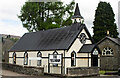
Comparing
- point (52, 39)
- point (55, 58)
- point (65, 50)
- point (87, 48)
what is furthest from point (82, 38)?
point (52, 39)

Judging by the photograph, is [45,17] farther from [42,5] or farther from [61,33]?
[61,33]

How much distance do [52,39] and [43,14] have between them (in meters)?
13.5

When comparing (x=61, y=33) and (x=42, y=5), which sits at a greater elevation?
(x=42, y=5)

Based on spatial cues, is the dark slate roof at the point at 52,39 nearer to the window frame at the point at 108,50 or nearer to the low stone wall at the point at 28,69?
the low stone wall at the point at 28,69

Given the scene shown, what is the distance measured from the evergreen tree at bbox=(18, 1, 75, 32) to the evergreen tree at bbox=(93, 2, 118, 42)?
9907mm

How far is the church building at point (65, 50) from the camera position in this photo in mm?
23125

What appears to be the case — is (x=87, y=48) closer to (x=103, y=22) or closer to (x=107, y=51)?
(x=107, y=51)

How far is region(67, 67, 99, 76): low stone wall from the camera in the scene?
20.5 metres

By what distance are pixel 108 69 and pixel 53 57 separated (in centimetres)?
1166

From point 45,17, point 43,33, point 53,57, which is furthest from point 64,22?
point 53,57

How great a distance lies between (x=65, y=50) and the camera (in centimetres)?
2284

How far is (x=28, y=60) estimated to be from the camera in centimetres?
2900

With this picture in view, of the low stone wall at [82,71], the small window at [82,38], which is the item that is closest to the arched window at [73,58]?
the small window at [82,38]

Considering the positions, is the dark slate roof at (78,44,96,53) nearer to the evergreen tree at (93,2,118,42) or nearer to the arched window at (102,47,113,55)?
the arched window at (102,47,113,55)
